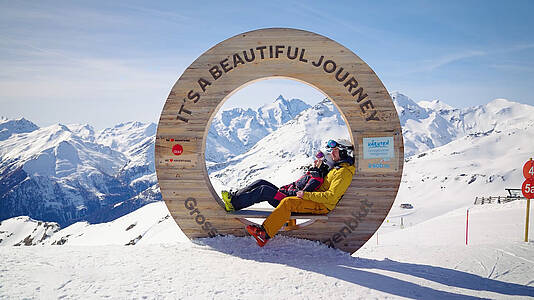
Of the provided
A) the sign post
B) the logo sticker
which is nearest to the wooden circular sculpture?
the logo sticker

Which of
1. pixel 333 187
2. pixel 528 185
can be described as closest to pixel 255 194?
pixel 333 187

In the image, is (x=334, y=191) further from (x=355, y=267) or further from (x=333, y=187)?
(x=355, y=267)

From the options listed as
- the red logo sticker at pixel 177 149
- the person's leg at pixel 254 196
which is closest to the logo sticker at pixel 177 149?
the red logo sticker at pixel 177 149

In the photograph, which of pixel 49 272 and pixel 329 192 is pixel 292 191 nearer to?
pixel 329 192

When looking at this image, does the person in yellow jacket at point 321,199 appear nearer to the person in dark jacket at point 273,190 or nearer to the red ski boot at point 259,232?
the red ski boot at point 259,232

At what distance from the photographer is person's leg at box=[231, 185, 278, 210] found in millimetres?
6438

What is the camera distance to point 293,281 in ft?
16.5

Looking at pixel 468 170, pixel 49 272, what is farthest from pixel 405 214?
pixel 49 272

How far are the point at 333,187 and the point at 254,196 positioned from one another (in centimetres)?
132

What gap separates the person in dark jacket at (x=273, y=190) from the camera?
641 centimetres

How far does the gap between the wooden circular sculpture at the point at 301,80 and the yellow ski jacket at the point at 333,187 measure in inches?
10.9

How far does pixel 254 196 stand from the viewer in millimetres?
6477

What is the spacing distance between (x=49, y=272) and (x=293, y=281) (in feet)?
10.4

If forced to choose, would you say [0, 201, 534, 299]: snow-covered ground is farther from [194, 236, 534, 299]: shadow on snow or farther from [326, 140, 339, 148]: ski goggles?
[326, 140, 339, 148]: ski goggles
